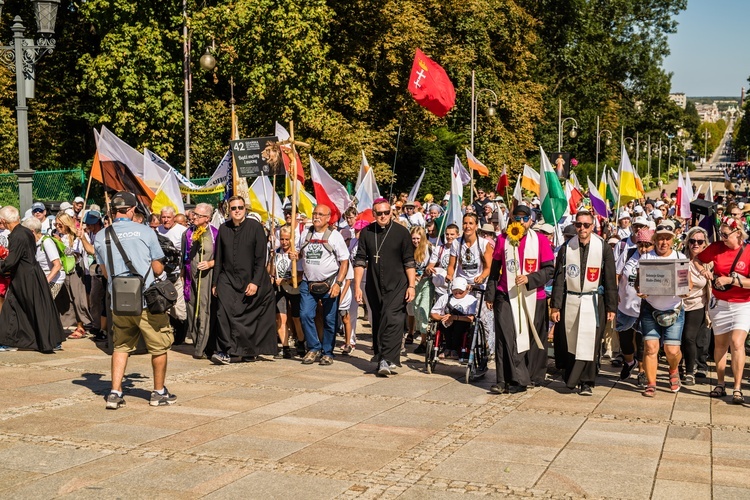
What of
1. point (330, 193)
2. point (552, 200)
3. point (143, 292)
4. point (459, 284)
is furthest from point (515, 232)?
point (330, 193)

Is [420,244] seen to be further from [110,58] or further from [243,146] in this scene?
[110,58]

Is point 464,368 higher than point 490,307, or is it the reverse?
point 490,307

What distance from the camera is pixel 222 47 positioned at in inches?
1093

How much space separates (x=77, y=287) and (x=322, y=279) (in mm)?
3941

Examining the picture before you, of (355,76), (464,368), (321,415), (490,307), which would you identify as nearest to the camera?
(321,415)

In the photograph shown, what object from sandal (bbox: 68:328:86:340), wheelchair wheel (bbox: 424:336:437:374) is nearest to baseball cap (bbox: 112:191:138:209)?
wheelchair wheel (bbox: 424:336:437:374)

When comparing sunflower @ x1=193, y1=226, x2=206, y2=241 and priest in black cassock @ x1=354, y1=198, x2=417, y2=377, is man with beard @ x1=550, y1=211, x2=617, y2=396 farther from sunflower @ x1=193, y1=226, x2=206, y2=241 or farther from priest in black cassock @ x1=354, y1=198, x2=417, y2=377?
sunflower @ x1=193, y1=226, x2=206, y2=241

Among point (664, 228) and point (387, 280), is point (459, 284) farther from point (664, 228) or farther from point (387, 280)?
point (664, 228)

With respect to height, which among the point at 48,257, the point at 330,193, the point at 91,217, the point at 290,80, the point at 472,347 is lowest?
the point at 472,347

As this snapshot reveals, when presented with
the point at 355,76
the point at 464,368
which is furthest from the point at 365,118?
the point at 464,368

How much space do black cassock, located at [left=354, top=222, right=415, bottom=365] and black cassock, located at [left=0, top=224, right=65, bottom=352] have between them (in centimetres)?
382

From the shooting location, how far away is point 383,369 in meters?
10.7

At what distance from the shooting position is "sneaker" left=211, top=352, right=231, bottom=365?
11375 millimetres

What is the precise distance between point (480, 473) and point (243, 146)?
7.61 meters
